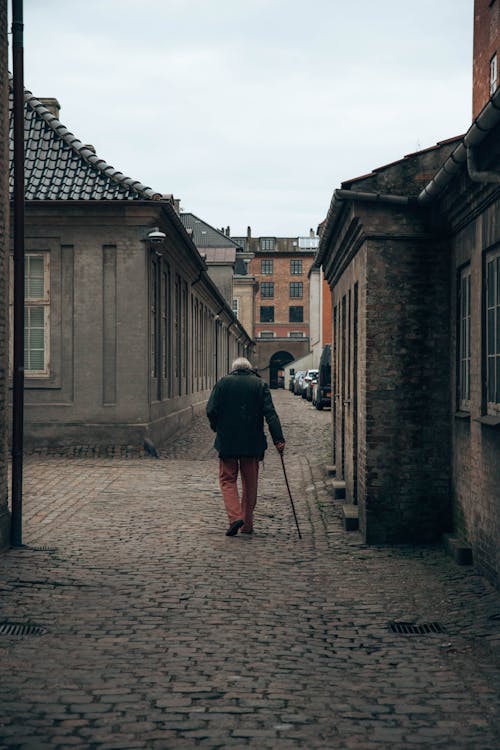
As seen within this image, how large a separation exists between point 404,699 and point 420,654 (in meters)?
0.90

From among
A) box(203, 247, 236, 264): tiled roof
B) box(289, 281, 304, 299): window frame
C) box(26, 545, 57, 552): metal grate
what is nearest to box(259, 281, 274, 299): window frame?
box(289, 281, 304, 299): window frame

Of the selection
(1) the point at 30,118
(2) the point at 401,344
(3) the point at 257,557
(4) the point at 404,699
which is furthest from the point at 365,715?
(1) the point at 30,118

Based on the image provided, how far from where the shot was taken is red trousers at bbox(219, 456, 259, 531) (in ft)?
32.0

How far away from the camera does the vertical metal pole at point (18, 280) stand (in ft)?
29.3

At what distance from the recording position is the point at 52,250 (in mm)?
18016

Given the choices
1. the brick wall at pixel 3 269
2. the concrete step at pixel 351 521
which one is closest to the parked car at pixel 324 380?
the concrete step at pixel 351 521

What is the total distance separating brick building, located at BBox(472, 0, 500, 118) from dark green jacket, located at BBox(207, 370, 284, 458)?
16341 mm

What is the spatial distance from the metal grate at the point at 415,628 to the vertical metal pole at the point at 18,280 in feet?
13.3

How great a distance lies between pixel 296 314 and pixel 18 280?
90.6m

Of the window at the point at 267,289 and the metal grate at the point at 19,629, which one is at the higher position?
the window at the point at 267,289

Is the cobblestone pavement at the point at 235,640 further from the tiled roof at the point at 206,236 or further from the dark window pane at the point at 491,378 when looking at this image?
the tiled roof at the point at 206,236

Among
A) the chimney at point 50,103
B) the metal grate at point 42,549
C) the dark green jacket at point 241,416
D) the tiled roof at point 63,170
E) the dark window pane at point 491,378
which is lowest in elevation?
the metal grate at point 42,549

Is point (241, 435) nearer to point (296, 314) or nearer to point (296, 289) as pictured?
point (296, 314)

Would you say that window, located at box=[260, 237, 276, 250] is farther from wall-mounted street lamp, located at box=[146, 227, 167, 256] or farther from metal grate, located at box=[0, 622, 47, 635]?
metal grate, located at box=[0, 622, 47, 635]
